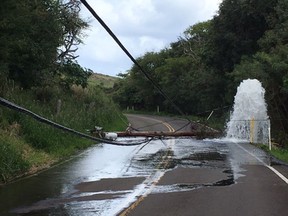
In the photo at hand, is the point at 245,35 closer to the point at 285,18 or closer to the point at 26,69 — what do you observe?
the point at 285,18

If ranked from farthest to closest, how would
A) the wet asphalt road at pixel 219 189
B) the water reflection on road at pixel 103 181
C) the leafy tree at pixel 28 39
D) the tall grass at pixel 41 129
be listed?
the leafy tree at pixel 28 39 < the tall grass at pixel 41 129 < the water reflection on road at pixel 103 181 < the wet asphalt road at pixel 219 189

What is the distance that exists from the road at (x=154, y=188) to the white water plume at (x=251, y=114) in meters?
8.40

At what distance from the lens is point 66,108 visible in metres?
28.8

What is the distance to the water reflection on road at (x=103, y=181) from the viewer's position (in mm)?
9133

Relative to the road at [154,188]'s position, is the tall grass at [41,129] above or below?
above

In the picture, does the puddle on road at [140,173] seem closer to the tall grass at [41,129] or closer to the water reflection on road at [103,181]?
the water reflection on road at [103,181]

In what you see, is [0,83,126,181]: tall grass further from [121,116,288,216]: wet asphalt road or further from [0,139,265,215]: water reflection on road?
[121,116,288,216]: wet asphalt road

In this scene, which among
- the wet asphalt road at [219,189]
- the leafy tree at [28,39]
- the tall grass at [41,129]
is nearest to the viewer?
the wet asphalt road at [219,189]

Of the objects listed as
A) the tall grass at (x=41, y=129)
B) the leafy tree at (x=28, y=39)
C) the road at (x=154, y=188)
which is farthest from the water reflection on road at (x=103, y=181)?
the leafy tree at (x=28, y=39)

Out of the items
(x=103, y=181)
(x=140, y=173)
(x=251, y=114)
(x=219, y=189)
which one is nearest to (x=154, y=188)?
(x=219, y=189)

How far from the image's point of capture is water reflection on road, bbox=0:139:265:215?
30.0 ft

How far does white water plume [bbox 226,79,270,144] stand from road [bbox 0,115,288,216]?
27.6 ft

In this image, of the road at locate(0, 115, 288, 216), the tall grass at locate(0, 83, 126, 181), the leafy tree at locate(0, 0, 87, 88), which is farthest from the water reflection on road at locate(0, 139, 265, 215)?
the leafy tree at locate(0, 0, 87, 88)

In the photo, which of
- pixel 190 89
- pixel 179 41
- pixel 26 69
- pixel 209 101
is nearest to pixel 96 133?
pixel 26 69
